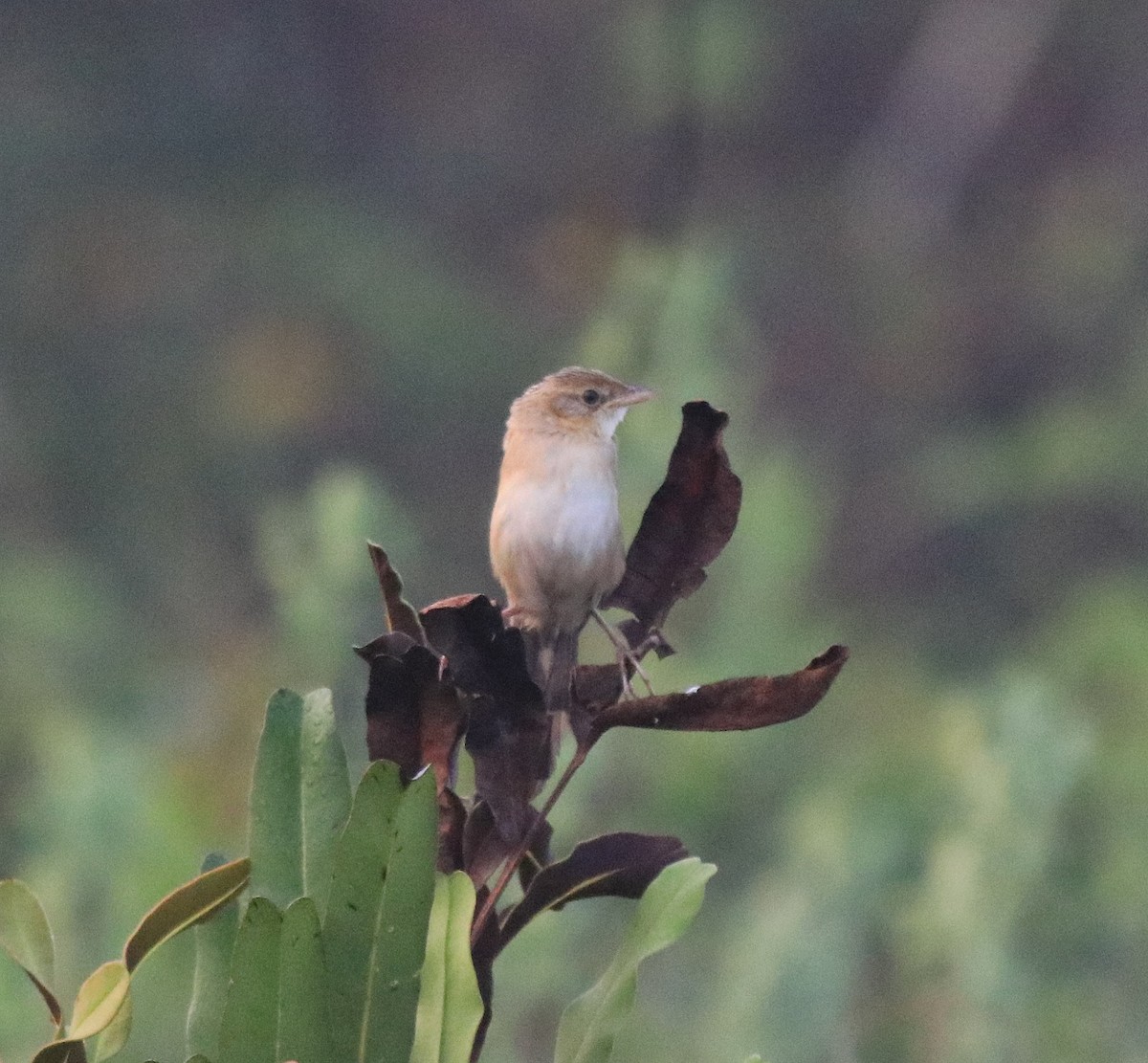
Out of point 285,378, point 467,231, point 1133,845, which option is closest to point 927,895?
point 1133,845

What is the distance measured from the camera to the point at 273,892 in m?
1.56

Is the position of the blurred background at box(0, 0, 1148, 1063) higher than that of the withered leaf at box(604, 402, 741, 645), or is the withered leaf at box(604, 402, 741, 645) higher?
the blurred background at box(0, 0, 1148, 1063)

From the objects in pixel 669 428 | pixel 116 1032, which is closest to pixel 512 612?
pixel 116 1032

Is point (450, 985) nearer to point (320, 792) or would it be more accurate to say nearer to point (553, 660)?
point (320, 792)

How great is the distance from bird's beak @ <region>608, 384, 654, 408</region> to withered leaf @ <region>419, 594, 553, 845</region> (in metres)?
1.38

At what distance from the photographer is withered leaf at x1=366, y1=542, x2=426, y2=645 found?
5.24ft

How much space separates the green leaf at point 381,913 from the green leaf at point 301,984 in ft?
0.12

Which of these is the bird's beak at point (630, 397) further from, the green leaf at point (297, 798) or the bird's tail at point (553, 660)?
the green leaf at point (297, 798)

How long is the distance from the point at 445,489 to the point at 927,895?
6.69 metres

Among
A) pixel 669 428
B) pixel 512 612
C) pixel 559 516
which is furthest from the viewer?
pixel 669 428

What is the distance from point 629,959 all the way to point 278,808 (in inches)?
10.1

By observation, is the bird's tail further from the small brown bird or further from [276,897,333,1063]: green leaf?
[276,897,333,1063]: green leaf

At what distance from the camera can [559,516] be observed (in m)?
2.46

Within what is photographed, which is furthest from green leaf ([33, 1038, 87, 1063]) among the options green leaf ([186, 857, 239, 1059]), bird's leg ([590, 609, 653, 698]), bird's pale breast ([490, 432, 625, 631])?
bird's pale breast ([490, 432, 625, 631])
